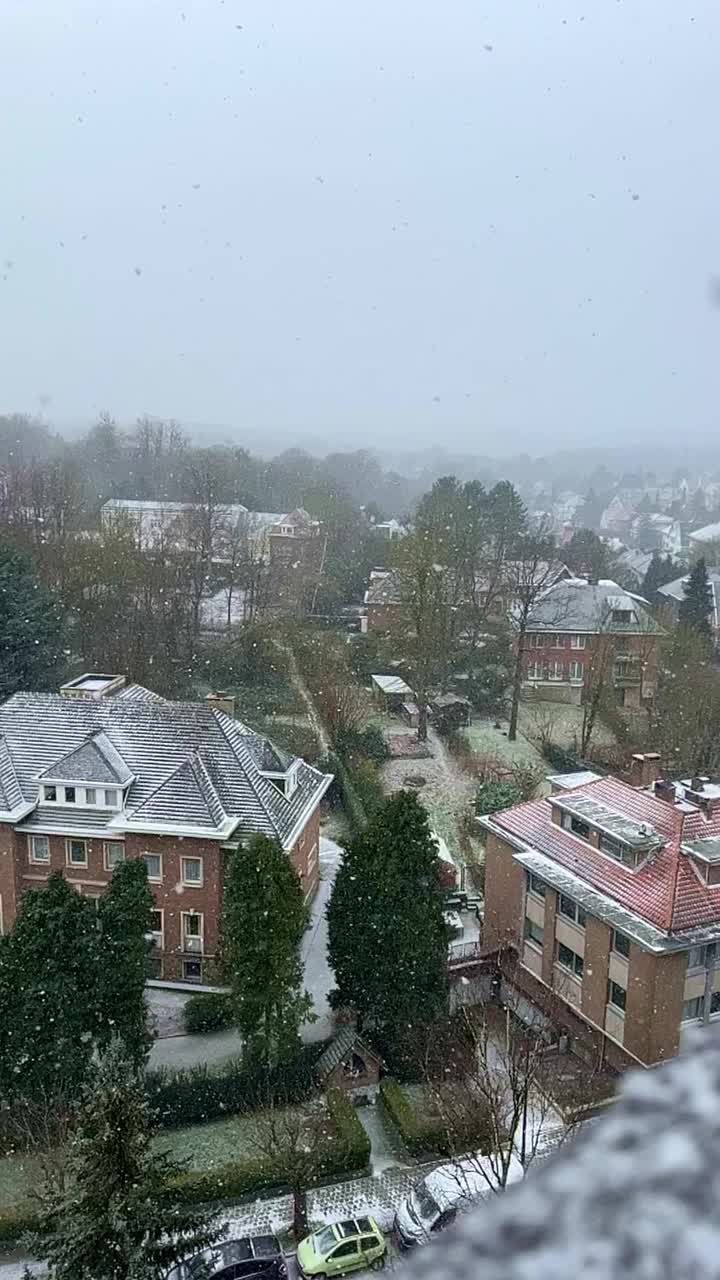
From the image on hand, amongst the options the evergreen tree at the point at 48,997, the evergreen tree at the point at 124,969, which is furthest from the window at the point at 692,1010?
the evergreen tree at the point at 48,997

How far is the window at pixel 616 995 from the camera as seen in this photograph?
9.80 m

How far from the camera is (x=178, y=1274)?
23.6 feet

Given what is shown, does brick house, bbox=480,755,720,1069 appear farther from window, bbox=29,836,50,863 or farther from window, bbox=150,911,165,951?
window, bbox=29,836,50,863

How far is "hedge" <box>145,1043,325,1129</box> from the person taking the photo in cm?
923

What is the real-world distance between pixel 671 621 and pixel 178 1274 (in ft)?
74.4

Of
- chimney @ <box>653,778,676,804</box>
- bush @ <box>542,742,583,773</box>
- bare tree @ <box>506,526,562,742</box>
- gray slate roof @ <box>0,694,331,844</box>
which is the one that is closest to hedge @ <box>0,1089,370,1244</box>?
gray slate roof @ <box>0,694,331,844</box>

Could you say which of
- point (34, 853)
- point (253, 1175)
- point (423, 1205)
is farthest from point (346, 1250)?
point (34, 853)

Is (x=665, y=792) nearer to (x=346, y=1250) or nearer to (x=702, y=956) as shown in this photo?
(x=702, y=956)

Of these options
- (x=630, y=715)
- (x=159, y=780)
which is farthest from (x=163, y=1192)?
(x=630, y=715)

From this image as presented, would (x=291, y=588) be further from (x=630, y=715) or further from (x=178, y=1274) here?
(x=178, y=1274)

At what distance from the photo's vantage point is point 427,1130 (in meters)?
8.88

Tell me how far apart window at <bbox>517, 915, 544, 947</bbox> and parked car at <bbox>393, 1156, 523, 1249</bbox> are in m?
3.13

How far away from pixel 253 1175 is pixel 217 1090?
1.19m

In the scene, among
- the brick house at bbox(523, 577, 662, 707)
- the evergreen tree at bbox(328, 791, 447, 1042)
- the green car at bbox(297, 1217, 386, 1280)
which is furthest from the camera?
the brick house at bbox(523, 577, 662, 707)
